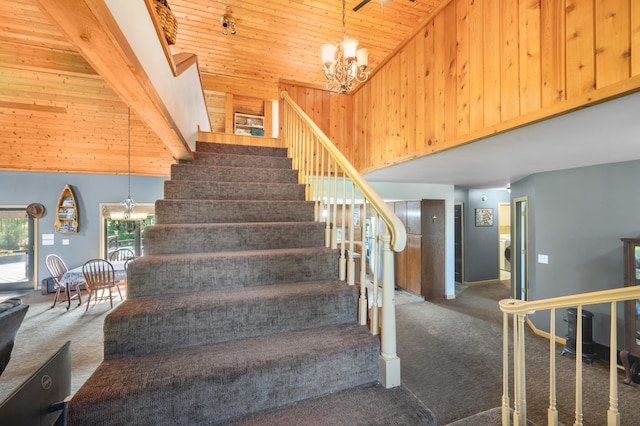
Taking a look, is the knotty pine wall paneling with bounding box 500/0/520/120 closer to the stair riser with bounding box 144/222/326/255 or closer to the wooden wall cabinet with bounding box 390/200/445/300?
the stair riser with bounding box 144/222/326/255

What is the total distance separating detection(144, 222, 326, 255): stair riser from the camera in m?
1.85

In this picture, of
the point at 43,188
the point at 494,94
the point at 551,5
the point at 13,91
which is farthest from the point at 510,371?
the point at 43,188

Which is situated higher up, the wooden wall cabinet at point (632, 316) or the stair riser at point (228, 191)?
the stair riser at point (228, 191)

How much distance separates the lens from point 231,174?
109 inches

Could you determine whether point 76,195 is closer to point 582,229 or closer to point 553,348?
point 553,348

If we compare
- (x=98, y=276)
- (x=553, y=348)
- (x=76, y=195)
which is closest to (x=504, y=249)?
(x=553, y=348)

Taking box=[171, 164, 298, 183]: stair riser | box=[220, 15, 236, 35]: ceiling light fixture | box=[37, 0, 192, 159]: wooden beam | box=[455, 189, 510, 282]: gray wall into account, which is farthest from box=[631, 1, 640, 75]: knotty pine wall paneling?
box=[455, 189, 510, 282]: gray wall

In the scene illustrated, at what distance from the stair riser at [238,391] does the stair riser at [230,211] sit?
1344 mm

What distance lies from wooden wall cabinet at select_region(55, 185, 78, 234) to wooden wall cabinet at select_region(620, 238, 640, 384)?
925 centimetres

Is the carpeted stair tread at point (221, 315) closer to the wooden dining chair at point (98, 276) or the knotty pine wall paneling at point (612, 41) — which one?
the knotty pine wall paneling at point (612, 41)

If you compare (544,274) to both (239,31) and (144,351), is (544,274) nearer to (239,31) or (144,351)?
(144,351)

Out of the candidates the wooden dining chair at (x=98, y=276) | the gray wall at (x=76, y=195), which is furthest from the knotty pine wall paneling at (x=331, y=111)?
the gray wall at (x=76, y=195)

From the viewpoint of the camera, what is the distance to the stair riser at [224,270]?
1568mm

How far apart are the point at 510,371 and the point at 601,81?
2.86 meters
